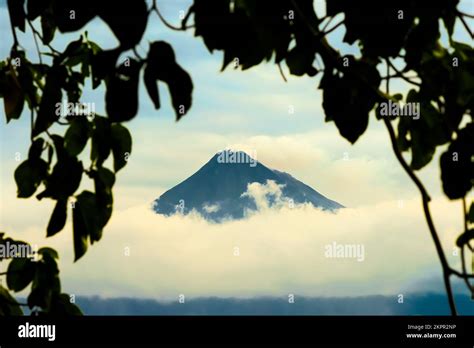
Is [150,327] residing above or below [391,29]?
below

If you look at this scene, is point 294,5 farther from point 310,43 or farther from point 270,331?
point 270,331

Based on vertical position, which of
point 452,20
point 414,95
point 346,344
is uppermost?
point 452,20

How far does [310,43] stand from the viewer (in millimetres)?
1062

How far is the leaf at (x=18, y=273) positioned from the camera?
151 cm

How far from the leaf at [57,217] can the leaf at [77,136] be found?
0.50 feet

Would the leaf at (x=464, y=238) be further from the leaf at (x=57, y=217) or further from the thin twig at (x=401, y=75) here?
the leaf at (x=57, y=217)

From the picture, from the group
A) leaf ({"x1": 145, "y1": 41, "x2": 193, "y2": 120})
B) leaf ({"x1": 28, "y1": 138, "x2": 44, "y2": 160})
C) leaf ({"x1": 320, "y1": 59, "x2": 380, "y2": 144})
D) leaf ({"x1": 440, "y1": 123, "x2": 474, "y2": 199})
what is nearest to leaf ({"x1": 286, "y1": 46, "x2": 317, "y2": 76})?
leaf ({"x1": 320, "y1": 59, "x2": 380, "y2": 144})

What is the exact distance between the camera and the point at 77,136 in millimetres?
1438

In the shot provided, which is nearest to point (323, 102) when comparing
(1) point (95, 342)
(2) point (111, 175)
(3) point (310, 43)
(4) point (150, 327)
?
(3) point (310, 43)

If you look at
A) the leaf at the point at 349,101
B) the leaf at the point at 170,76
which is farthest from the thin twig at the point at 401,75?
the leaf at the point at 170,76

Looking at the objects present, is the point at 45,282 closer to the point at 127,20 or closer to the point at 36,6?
the point at 36,6

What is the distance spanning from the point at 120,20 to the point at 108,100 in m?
0.11

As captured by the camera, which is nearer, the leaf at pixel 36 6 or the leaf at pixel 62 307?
the leaf at pixel 36 6

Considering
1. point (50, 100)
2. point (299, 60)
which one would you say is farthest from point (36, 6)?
point (299, 60)
